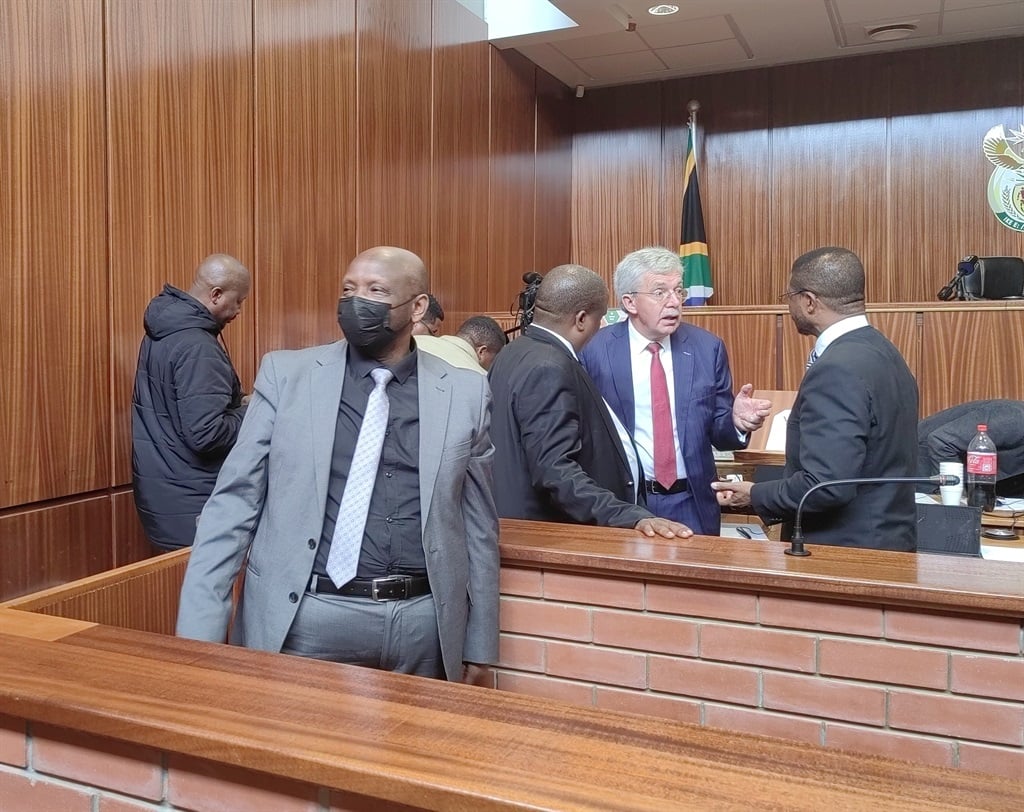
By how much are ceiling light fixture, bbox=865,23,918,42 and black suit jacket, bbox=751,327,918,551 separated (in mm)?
5012

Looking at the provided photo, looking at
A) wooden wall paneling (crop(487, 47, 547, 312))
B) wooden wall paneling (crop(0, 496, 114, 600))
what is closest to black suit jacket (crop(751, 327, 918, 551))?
wooden wall paneling (crop(0, 496, 114, 600))

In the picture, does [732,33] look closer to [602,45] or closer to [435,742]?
[602,45]

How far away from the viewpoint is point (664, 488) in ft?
8.32

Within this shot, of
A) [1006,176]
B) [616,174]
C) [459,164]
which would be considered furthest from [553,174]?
[1006,176]

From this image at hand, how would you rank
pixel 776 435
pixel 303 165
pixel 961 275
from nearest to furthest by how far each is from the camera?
pixel 776 435, pixel 303 165, pixel 961 275

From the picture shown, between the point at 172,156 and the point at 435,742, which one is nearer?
A: the point at 435,742

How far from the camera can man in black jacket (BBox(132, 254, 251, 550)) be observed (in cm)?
275

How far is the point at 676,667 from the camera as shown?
1423mm

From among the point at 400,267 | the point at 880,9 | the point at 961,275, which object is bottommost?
the point at 400,267

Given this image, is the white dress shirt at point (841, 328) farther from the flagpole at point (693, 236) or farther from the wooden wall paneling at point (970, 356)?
the flagpole at point (693, 236)

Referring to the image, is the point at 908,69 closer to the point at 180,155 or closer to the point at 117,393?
the point at 180,155

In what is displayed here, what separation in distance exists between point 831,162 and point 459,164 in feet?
9.97

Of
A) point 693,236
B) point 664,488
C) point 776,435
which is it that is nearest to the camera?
point 664,488

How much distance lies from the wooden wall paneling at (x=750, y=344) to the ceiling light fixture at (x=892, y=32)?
8.07 feet
